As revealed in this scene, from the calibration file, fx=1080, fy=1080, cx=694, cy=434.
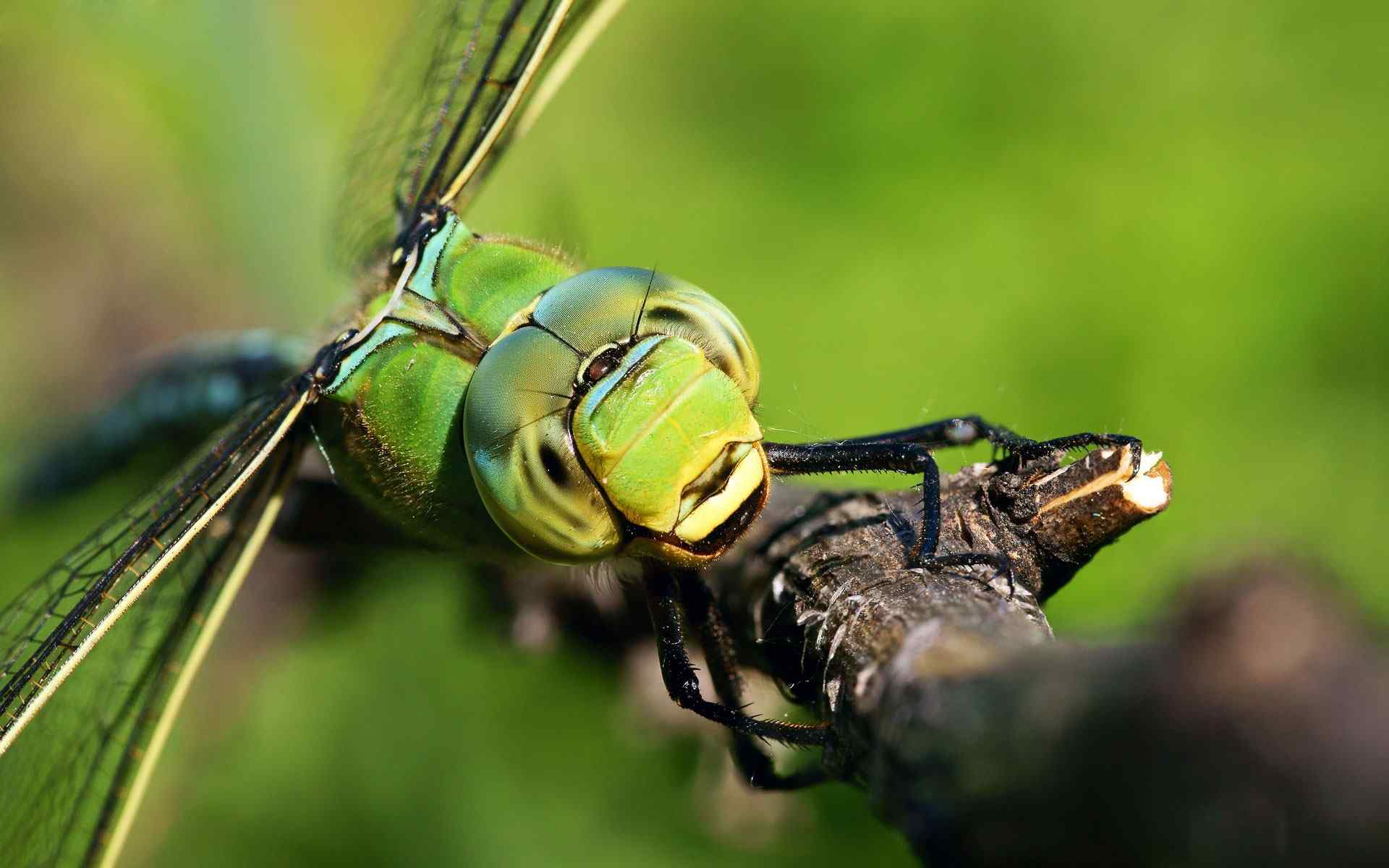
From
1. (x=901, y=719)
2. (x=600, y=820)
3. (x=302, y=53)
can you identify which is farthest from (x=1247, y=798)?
(x=302, y=53)

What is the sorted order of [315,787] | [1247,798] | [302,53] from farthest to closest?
[302,53]
[315,787]
[1247,798]

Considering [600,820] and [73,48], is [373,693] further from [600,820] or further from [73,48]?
[73,48]

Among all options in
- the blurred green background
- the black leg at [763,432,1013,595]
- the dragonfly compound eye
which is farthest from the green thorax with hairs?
the blurred green background

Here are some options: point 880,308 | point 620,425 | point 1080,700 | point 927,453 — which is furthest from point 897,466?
point 880,308

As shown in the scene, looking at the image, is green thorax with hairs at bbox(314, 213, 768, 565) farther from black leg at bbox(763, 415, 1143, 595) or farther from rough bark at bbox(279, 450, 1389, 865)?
rough bark at bbox(279, 450, 1389, 865)

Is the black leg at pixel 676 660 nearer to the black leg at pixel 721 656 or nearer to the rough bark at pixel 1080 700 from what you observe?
the black leg at pixel 721 656
